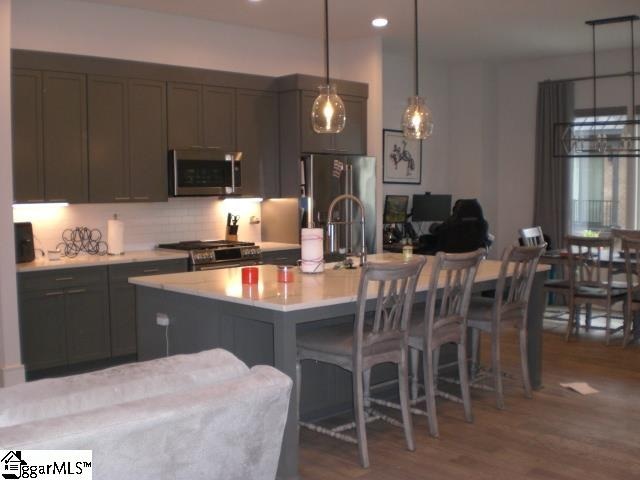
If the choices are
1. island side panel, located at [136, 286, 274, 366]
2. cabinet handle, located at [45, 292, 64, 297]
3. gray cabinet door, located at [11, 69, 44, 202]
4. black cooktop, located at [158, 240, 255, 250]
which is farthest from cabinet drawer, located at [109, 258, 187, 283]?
island side panel, located at [136, 286, 274, 366]

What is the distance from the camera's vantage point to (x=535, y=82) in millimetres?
9422

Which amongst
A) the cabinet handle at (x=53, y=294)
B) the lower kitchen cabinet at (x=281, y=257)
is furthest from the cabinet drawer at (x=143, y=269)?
the lower kitchen cabinet at (x=281, y=257)

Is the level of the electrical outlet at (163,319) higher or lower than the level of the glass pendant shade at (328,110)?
lower

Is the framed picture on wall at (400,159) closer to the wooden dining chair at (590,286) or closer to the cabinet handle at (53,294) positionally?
the wooden dining chair at (590,286)

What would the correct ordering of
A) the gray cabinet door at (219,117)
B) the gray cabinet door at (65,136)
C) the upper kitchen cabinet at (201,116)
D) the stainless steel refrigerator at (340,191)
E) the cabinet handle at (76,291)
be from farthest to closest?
the stainless steel refrigerator at (340,191)
the gray cabinet door at (219,117)
the upper kitchen cabinet at (201,116)
the gray cabinet door at (65,136)
the cabinet handle at (76,291)

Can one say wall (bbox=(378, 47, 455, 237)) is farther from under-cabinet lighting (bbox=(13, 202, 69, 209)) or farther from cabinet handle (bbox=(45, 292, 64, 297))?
cabinet handle (bbox=(45, 292, 64, 297))

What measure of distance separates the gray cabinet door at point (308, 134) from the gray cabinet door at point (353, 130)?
0.16 m

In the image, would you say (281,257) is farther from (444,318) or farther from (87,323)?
(444,318)

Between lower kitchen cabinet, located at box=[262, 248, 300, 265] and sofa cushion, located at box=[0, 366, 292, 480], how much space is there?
4807 millimetres

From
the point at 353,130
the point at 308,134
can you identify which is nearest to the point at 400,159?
the point at 353,130

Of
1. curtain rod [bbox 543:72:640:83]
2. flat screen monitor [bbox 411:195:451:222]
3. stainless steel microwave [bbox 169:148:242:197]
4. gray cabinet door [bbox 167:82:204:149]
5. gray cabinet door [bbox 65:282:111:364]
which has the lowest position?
A: gray cabinet door [bbox 65:282:111:364]

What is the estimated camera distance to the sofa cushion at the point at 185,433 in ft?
5.79

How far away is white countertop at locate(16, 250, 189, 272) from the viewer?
5.60 meters

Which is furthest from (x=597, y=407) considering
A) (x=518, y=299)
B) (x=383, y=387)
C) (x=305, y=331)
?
(x=305, y=331)
